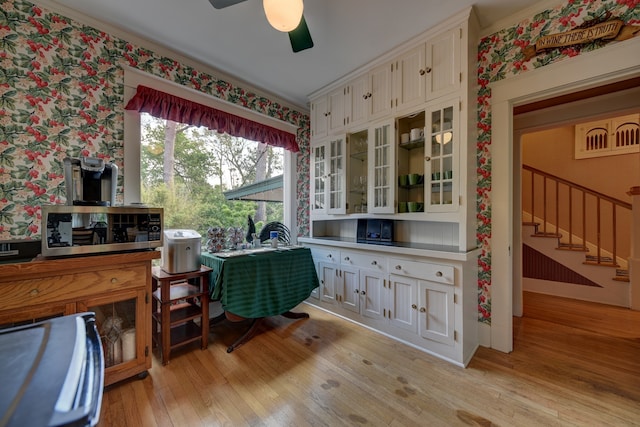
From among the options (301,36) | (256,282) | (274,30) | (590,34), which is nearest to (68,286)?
(256,282)

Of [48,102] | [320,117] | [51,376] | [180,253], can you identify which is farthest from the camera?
[320,117]

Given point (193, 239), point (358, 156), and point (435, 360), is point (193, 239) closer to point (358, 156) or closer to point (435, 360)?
point (358, 156)

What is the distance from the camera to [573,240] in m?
3.88

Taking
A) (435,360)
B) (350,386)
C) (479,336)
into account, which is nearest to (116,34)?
(350,386)

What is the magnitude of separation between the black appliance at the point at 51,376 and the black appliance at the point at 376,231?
Answer: 229 centimetres

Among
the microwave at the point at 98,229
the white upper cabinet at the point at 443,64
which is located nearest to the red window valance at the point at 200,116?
the microwave at the point at 98,229

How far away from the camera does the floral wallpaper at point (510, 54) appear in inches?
68.1

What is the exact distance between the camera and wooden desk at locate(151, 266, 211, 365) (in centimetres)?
193

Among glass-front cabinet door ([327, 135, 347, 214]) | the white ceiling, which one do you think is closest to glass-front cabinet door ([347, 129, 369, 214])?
glass-front cabinet door ([327, 135, 347, 214])

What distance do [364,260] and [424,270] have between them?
62 centimetres

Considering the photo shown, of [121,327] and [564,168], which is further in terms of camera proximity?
[564,168]

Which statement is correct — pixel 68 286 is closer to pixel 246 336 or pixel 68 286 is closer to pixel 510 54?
pixel 246 336

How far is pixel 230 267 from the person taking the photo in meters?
2.11

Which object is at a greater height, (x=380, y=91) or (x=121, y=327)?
(x=380, y=91)
